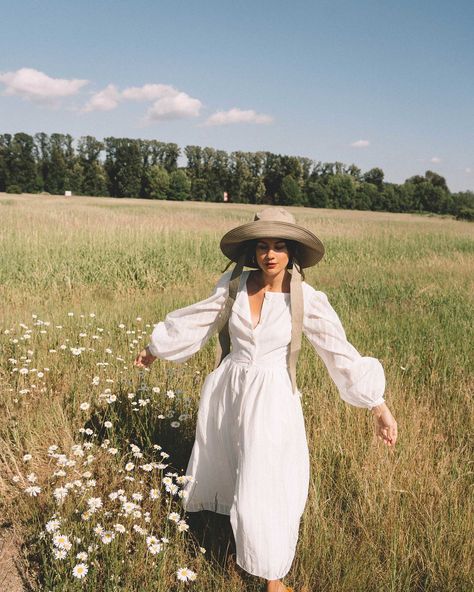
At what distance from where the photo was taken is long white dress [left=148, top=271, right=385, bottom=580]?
199 centimetres

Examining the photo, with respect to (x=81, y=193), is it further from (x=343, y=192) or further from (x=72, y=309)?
(x=72, y=309)

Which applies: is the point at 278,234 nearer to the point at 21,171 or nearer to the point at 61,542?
the point at 61,542

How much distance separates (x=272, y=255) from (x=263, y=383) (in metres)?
0.60

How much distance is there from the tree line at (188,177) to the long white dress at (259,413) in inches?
2347

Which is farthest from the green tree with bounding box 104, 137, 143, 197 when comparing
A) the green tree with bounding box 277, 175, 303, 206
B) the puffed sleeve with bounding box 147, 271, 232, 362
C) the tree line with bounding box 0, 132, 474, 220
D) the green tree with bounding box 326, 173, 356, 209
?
the puffed sleeve with bounding box 147, 271, 232, 362

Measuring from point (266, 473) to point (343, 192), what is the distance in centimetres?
7324

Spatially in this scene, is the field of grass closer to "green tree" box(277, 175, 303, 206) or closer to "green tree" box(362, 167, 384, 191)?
"green tree" box(277, 175, 303, 206)

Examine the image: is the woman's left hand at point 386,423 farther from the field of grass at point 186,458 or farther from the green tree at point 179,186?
the green tree at point 179,186

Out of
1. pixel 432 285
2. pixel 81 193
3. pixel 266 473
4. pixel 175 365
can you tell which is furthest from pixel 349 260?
pixel 81 193

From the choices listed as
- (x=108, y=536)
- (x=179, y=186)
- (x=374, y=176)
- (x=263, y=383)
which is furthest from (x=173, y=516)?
(x=374, y=176)

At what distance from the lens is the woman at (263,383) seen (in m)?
2.01

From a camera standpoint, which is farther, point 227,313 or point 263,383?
point 227,313

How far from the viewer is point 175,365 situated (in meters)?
4.17

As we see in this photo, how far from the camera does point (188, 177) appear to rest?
7150 centimetres
